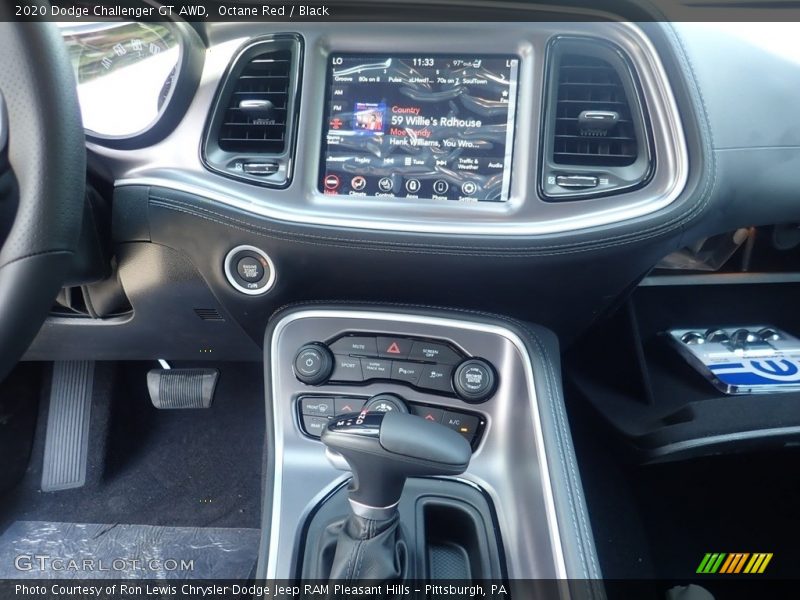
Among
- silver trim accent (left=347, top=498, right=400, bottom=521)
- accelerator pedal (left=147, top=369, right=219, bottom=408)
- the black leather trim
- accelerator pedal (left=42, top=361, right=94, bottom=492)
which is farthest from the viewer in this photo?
accelerator pedal (left=42, top=361, right=94, bottom=492)

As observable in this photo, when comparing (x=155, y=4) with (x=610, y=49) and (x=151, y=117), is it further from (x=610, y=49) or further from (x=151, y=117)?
(x=610, y=49)

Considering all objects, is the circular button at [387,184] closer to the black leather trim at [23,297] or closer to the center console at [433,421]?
the center console at [433,421]

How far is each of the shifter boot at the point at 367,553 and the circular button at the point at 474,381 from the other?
0.26 m

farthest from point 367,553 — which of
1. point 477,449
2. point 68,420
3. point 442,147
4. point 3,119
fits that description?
point 68,420

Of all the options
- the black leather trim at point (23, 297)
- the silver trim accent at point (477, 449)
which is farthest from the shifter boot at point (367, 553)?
the black leather trim at point (23, 297)

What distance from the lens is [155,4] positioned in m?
1.07

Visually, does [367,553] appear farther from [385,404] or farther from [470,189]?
[470,189]

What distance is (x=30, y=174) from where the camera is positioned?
814 millimetres

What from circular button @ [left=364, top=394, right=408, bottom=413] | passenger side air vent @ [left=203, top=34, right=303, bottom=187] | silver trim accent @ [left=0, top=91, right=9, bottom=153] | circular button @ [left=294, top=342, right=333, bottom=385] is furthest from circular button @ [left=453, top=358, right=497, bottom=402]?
silver trim accent @ [left=0, top=91, right=9, bottom=153]

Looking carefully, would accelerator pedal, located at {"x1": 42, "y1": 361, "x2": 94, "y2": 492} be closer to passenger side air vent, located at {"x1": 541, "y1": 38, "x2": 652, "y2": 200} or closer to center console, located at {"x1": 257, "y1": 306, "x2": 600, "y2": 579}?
center console, located at {"x1": 257, "y1": 306, "x2": 600, "y2": 579}

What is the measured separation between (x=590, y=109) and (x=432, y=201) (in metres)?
0.29

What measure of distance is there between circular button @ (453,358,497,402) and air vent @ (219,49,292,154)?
0.49 metres

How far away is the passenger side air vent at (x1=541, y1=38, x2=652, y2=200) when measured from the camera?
104 cm

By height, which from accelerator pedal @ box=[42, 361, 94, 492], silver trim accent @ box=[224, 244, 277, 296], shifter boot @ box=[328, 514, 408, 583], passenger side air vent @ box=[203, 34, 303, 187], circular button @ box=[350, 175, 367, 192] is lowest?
accelerator pedal @ box=[42, 361, 94, 492]
